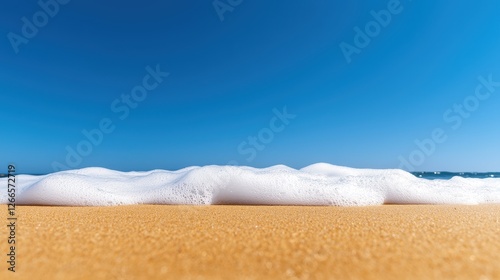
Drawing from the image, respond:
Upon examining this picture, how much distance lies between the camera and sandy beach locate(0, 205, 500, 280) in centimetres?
128

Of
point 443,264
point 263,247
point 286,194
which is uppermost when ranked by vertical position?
point 286,194

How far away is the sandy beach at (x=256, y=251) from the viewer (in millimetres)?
1280

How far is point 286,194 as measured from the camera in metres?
4.36

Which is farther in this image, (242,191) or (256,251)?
(242,191)

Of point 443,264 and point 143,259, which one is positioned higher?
point 143,259

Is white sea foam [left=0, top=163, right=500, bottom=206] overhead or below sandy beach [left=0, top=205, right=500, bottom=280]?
overhead

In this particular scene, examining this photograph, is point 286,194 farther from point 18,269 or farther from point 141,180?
point 18,269

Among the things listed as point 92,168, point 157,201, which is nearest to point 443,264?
point 157,201

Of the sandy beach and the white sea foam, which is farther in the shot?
the white sea foam

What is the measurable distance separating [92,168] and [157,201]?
5096 mm

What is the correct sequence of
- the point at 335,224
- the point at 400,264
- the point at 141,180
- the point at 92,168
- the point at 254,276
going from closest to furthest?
1. the point at 254,276
2. the point at 400,264
3. the point at 335,224
4. the point at 141,180
5. the point at 92,168

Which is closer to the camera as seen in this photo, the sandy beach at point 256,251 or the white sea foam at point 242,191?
the sandy beach at point 256,251

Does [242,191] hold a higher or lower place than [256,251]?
higher

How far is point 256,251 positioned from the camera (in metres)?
1.58
